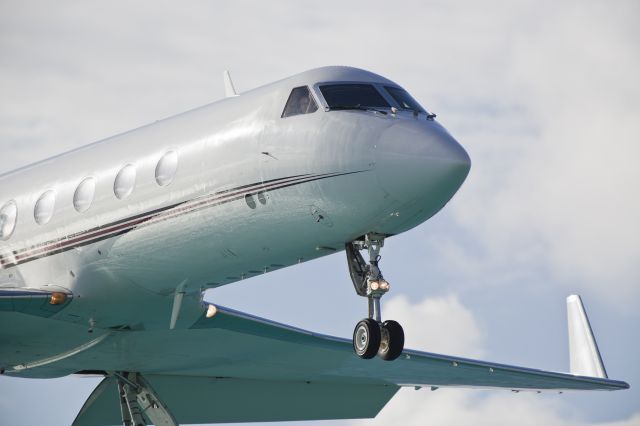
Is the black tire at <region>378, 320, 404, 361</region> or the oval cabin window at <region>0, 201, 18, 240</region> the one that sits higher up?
the oval cabin window at <region>0, 201, 18, 240</region>

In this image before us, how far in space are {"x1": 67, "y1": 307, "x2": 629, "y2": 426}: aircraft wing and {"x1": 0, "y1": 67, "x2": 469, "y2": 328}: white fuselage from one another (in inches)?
69.2

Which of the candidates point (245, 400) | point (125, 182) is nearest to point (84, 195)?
point (125, 182)

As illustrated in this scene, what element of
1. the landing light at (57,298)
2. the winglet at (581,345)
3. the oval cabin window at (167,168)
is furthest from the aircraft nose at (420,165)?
the winglet at (581,345)

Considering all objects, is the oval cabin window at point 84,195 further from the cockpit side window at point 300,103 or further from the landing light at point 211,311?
the cockpit side window at point 300,103

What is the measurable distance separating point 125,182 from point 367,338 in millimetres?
5741

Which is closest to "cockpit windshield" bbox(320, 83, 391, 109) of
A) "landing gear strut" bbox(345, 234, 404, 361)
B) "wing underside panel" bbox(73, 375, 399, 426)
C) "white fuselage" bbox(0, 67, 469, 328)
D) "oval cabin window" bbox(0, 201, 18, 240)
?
"white fuselage" bbox(0, 67, 469, 328)

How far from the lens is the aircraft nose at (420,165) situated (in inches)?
811

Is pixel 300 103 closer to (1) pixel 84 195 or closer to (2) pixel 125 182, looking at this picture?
(2) pixel 125 182

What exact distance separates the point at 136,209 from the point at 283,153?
132 inches

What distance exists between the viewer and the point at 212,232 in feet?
74.6

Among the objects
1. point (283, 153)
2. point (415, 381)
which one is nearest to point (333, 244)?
point (283, 153)

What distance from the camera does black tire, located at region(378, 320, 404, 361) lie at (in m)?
21.4

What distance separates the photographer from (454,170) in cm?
2056

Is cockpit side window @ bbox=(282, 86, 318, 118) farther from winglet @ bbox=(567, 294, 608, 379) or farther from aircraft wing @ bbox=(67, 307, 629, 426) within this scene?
winglet @ bbox=(567, 294, 608, 379)
